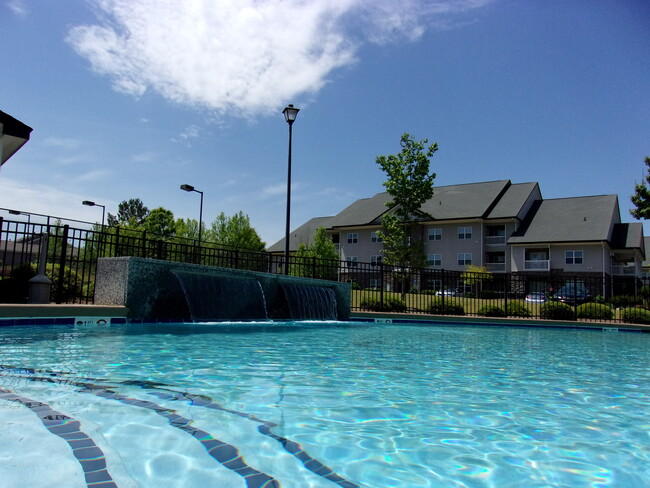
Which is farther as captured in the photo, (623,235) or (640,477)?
(623,235)

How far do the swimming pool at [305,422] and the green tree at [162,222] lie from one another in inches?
2029

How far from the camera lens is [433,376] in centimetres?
521

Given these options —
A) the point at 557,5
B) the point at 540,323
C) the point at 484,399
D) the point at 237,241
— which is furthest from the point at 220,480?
the point at 237,241

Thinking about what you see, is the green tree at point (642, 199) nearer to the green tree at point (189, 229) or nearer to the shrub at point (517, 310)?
the shrub at point (517, 310)

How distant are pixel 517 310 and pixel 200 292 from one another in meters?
14.5

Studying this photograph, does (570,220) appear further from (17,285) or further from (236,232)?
(17,285)

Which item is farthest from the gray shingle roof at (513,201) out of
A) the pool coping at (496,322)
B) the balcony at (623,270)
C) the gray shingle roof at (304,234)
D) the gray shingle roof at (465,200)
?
the pool coping at (496,322)

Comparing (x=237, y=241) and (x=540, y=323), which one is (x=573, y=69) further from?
(x=237, y=241)

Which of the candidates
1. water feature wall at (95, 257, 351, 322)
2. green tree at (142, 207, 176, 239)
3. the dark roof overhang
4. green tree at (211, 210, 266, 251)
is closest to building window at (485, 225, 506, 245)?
green tree at (211, 210, 266, 251)

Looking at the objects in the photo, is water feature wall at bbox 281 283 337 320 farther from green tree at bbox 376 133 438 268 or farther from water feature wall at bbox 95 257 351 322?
green tree at bbox 376 133 438 268

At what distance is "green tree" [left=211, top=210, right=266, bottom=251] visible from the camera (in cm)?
4328

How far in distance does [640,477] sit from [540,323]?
55.5ft

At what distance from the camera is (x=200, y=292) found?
11828 mm

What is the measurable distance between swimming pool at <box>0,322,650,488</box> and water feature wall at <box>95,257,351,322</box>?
4.24 meters
